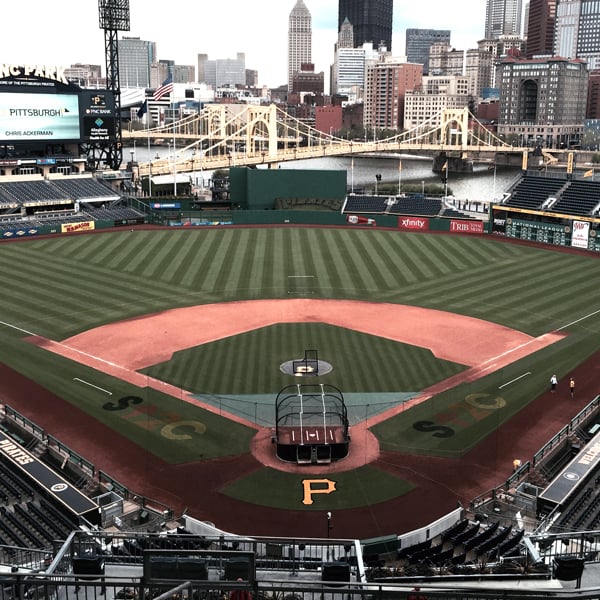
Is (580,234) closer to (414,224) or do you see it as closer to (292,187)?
(414,224)

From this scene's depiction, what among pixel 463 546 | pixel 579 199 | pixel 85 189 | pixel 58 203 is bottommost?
pixel 463 546

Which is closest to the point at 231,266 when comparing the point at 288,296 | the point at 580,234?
the point at 288,296

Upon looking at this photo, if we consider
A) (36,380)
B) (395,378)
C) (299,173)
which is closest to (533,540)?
(395,378)

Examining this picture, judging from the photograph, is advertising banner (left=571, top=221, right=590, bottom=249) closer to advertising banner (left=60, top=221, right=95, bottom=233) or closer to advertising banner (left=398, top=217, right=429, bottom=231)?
advertising banner (left=398, top=217, right=429, bottom=231)

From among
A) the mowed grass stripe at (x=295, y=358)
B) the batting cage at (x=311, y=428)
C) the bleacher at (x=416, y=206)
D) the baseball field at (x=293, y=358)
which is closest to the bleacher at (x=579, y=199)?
the baseball field at (x=293, y=358)

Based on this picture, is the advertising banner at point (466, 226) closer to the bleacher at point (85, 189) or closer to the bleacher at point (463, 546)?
the bleacher at point (85, 189)

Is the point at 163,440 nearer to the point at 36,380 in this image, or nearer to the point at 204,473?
the point at 204,473
